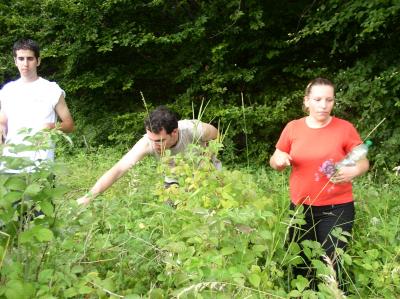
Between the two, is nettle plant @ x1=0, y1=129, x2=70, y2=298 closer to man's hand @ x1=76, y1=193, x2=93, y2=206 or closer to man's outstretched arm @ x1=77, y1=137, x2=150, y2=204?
man's hand @ x1=76, y1=193, x2=93, y2=206

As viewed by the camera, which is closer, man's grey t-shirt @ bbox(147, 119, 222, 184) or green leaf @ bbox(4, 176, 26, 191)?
green leaf @ bbox(4, 176, 26, 191)

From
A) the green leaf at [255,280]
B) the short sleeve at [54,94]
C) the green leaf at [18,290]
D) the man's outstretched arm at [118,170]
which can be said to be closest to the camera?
the green leaf at [18,290]

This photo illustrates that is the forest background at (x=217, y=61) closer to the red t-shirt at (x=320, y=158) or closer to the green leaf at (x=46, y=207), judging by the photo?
the red t-shirt at (x=320, y=158)

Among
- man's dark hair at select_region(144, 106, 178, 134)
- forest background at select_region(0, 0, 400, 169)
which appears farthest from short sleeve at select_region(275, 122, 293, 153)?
forest background at select_region(0, 0, 400, 169)

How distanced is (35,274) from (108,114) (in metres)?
7.37

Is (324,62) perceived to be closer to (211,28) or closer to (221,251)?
(211,28)

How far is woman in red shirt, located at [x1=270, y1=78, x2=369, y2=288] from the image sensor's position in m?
2.77

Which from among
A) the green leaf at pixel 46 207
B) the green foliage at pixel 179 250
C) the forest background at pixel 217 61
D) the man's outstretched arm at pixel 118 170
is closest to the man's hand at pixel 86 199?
the green foliage at pixel 179 250

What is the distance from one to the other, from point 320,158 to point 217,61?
5444 mm

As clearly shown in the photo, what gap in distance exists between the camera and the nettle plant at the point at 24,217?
1629 millimetres

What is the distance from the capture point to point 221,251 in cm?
198

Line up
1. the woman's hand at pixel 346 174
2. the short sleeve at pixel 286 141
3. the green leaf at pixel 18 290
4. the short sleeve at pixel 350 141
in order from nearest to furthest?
the green leaf at pixel 18 290, the woman's hand at pixel 346 174, the short sleeve at pixel 350 141, the short sleeve at pixel 286 141

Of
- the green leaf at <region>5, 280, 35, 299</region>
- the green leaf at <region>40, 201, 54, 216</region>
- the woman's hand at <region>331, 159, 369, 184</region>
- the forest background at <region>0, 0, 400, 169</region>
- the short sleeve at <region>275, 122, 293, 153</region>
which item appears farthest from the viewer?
the forest background at <region>0, 0, 400, 169</region>

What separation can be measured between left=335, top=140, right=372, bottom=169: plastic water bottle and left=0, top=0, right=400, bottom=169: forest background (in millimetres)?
3617
